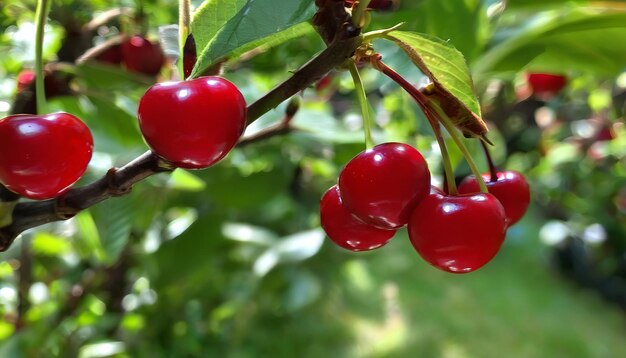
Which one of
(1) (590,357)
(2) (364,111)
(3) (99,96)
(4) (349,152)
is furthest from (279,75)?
(1) (590,357)

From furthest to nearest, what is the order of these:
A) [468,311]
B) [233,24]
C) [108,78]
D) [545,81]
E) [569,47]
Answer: [468,311] → [545,81] → [569,47] → [108,78] → [233,24]

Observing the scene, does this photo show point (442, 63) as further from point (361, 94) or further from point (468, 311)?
point (468, 311)

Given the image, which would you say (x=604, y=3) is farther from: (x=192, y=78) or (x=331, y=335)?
(x=331, y=335)

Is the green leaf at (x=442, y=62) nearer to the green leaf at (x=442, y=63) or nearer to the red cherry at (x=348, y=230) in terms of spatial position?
the green leaf at (x=442, y=63)

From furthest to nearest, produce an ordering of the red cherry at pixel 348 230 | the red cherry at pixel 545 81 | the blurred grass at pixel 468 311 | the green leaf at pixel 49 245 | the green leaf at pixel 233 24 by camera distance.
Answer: the blurred grass at pixel 468 311 → the red cherry at pixel 545 81 → the green leaf at pixel 49 245 → the red cherry at pixel 348 230 → the green leaf at pixel 233 24

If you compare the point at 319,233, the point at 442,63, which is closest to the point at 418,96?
the point at 442,63

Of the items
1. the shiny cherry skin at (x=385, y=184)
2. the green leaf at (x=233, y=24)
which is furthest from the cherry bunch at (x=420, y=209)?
the green leaf at (x=233, y=24)
